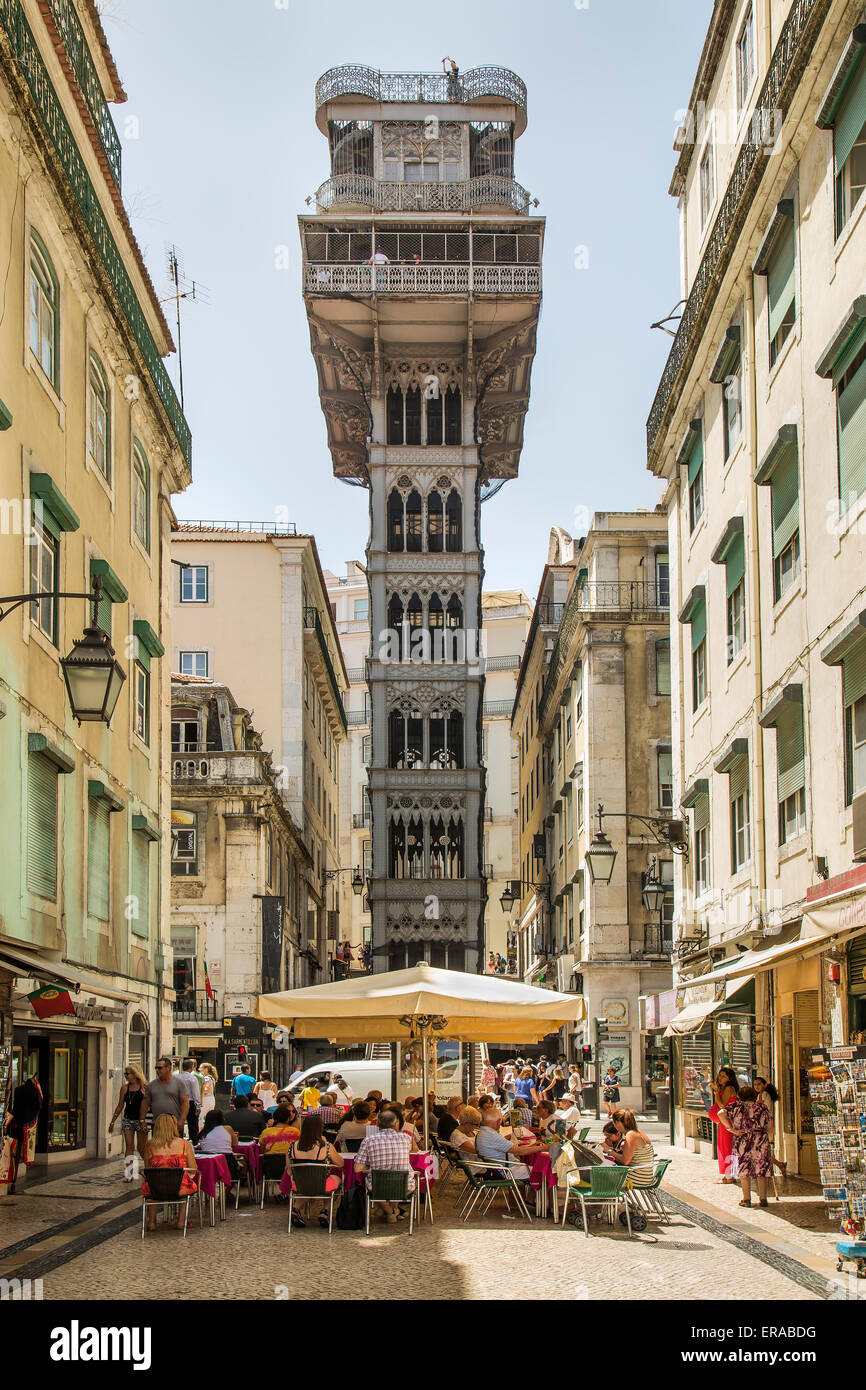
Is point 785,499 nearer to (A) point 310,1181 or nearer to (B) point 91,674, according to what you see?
(B) point 91,674

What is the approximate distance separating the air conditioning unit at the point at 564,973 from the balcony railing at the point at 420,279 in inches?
989

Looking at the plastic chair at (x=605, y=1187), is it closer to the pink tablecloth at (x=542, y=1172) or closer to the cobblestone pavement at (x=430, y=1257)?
the cobblestone pavement at (x=430, y=1257)

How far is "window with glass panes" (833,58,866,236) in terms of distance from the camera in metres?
15.5

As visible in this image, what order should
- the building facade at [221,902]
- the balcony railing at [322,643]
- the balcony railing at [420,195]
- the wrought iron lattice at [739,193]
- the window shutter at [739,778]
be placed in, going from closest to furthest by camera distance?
the wrought iron lattice at [739,193] < the window shutter at [739,778] < the building facade at [221,902] < the balcony railing at [322,643] < the balcony railing at [420,195]

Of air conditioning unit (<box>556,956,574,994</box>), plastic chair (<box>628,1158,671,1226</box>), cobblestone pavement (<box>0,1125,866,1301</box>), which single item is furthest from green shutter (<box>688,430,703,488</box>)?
air conditioning unit (<box>556,956,574,994</box>)

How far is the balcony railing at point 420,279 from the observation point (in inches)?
2324

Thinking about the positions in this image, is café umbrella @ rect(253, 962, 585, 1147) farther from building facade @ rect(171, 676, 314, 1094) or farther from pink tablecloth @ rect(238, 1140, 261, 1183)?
building facade @ rect(171, 676, 314, 1094)

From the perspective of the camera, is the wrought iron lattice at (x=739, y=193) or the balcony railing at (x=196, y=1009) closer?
the wrought iron lattice at (x=739, y=193)

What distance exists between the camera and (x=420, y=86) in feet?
208

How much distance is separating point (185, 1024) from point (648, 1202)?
26614 millimetres

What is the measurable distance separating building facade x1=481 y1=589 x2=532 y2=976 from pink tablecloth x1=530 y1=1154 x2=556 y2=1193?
67.7 m

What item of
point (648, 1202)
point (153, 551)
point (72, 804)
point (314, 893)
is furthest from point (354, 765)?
point (648, 1202)

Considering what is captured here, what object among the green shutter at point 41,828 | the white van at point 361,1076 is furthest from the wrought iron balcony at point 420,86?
the green shutter at point 41,828

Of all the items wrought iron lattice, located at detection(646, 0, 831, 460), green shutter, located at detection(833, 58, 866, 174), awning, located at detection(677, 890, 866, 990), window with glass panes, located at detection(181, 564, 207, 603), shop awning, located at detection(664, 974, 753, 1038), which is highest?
window with glass panes, located at detection(181, 564, 207, 603)
